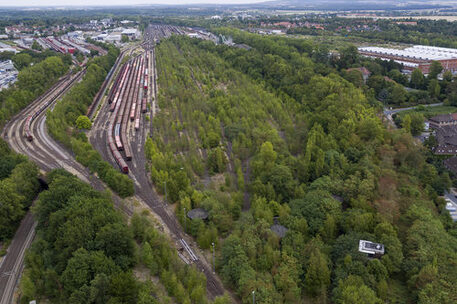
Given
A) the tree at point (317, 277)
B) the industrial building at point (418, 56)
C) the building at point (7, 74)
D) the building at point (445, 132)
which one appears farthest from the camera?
the industrial building at point (418, 56)

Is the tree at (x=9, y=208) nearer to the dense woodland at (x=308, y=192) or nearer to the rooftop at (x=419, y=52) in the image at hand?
the dense woodland at (x=308, y=192)

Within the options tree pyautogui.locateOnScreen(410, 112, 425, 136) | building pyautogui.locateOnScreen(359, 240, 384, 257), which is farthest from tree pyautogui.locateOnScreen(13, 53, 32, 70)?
building pyautogui.locateOnScreen(359, 240, 384, 257)

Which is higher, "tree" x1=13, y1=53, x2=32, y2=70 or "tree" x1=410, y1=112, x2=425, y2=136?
"tree" x1=13, y1=53, x2=32, y2=70

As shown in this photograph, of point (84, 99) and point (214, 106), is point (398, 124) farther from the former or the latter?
point (84, 99)

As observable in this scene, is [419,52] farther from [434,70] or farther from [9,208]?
[9,208]

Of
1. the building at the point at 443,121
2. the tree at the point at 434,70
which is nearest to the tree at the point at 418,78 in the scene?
the tree at the point at 434,70

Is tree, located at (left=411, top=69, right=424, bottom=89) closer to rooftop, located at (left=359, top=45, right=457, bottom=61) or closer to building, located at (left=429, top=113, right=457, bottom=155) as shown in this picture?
rooftop, located at (left=359, top=45, right=457, bottom=61)
